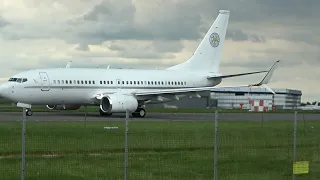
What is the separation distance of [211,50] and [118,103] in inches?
580

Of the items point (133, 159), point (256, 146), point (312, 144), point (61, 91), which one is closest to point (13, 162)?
point (133, 159)

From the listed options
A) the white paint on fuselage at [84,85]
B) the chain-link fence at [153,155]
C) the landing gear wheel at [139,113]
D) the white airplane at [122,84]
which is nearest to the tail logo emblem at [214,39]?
the white airplane at [122,84]

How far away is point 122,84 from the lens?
5231cm

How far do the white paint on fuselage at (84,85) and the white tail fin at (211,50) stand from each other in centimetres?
141

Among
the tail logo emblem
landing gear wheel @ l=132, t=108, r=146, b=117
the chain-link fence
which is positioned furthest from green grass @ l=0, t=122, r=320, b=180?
the tail logo emblem

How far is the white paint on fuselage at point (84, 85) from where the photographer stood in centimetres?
4703

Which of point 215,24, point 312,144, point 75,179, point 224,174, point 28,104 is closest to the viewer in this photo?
point 75,179

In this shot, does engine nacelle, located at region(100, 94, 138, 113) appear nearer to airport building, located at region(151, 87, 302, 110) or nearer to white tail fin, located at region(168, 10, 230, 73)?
white tail fin, located at region(168, 10, 230, 73)

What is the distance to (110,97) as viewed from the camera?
48.4 m

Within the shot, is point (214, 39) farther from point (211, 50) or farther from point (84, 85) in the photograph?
point (84, 85)

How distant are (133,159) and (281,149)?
6.14 m

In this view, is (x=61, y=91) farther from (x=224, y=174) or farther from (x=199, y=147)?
(x=224, y=174)

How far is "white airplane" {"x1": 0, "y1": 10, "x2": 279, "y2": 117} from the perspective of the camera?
47.2m

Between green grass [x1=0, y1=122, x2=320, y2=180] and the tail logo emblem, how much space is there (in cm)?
3092
